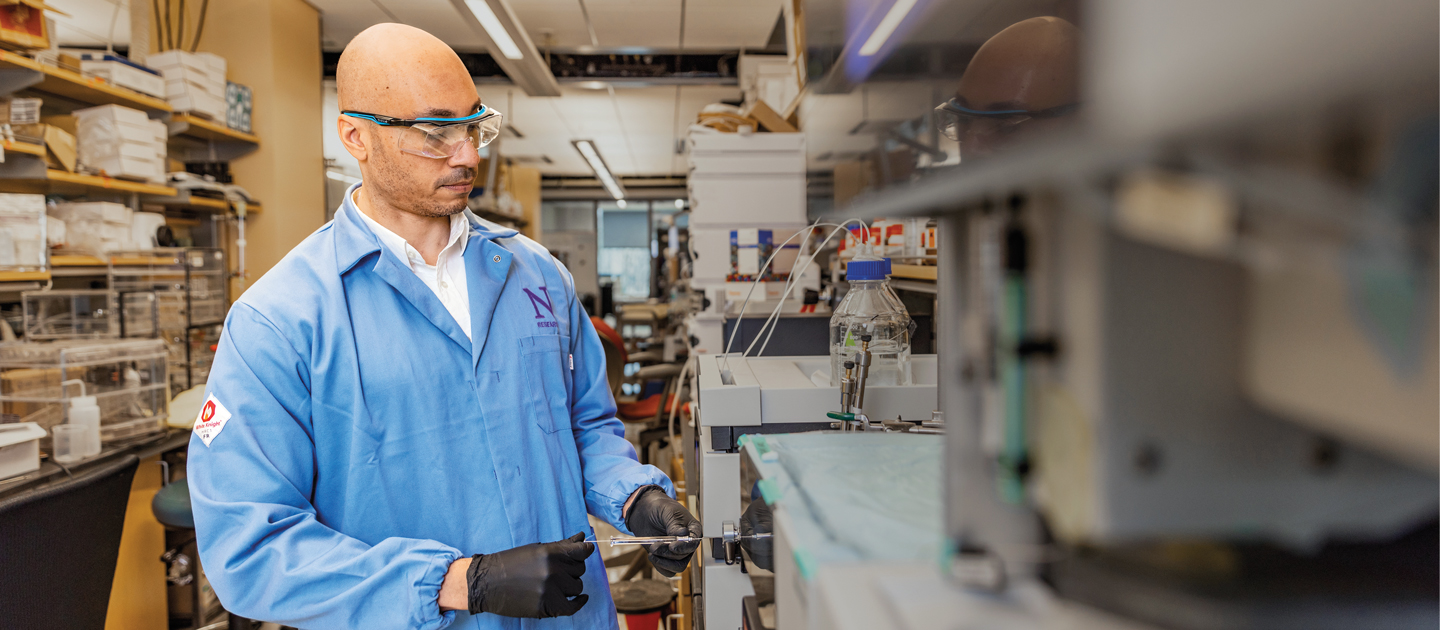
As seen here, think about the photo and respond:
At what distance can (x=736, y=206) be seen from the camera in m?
3.13

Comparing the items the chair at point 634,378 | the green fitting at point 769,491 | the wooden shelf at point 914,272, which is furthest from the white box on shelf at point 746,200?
the green fitting at point 769,491

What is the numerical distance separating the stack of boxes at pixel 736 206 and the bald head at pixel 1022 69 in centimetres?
232

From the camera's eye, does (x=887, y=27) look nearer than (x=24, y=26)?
Yes

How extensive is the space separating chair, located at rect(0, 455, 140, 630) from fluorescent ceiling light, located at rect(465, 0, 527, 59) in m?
2.35

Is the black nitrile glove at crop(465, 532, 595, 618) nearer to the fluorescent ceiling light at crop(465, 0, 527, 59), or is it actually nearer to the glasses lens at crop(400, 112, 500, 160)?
the glasses lens at crop(400, 112, 500, 160)

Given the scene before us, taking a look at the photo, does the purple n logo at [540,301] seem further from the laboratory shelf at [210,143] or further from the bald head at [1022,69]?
the laboratory shelf at [210,143]

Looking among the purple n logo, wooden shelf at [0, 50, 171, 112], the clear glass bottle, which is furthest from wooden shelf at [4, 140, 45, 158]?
the clear glass bottle

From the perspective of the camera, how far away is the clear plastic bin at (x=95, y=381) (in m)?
2.18

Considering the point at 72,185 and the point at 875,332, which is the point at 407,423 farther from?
the point at 72,185

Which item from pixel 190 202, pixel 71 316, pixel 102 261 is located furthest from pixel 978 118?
pixel 190 202

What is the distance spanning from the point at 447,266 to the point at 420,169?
192mm

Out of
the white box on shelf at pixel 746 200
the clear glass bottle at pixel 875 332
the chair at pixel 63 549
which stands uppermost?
the white box on shelf at pixel 746 200

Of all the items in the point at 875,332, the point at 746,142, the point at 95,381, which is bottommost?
the point at 95,381

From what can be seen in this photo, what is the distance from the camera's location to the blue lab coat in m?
0.99
